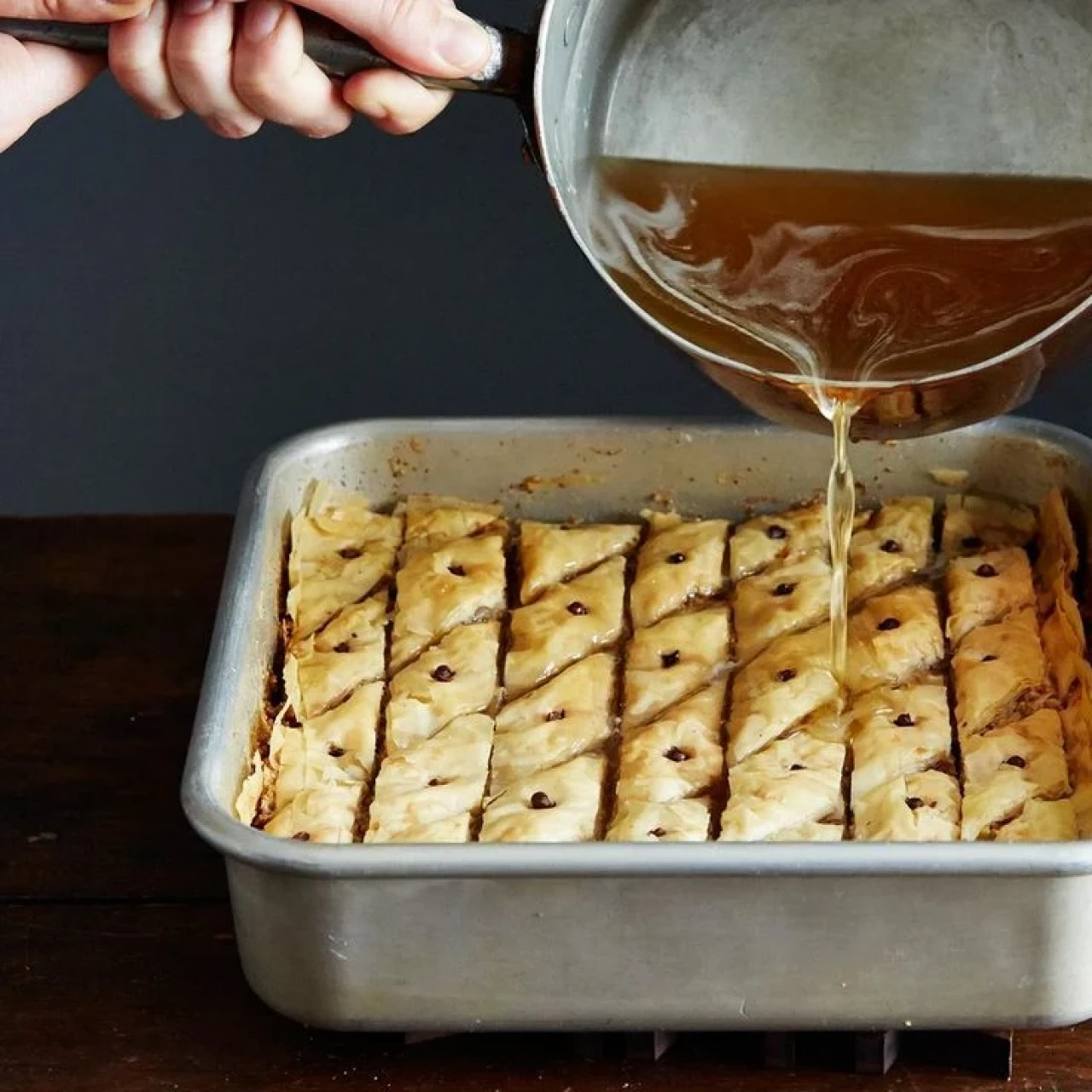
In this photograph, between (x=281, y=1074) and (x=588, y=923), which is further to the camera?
(x=281, y=1074)

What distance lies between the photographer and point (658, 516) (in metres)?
1.94

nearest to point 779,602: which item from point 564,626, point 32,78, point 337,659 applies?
point 564,626

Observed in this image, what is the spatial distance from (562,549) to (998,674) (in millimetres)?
441

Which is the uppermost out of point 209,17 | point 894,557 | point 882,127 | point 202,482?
point 209,17

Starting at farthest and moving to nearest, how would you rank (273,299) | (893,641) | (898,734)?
(273,299)
(893,641)
(898,734)

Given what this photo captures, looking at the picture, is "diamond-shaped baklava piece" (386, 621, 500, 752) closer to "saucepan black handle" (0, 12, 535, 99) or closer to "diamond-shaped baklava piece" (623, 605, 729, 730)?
"diamond-shaped baklava piece" (623, 605, 729, 730)

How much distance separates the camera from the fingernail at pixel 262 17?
4.44ft

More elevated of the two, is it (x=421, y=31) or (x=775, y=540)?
(x=421, y=31)

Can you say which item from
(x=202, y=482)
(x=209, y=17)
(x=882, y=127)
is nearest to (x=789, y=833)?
(x=882, y=127)

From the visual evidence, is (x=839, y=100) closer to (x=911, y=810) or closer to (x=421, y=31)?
(x=421, y=31)

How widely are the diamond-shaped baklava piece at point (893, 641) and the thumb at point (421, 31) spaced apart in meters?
0.69

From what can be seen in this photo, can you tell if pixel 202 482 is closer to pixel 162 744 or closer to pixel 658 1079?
pixel 162 744

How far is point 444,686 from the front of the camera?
1.74 m

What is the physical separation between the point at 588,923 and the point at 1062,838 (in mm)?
421
